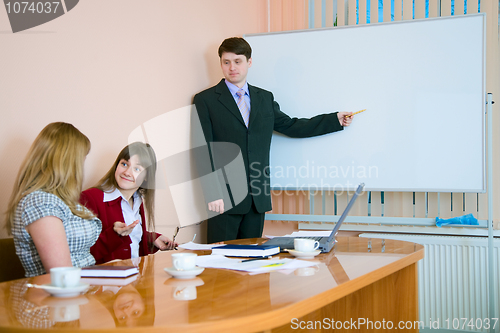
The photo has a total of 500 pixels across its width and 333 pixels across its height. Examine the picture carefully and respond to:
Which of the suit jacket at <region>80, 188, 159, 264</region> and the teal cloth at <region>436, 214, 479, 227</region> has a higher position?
the suit jacket at <region>80, 188, 159, 264</region>

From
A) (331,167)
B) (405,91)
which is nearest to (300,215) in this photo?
(331,167)

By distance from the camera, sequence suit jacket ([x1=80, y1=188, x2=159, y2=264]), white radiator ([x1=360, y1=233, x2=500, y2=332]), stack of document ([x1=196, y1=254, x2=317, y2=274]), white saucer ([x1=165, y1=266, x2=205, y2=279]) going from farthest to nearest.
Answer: white radiator ([x1=360, y1=233, x2=500, y2=332]) < suit jacket ([x1=80, y1=188, x2=159, y2=264]) < stack of document ([x1=196, y1=254, x2=317, y2=274]) < white saucer ([x1=165, y1=266, x2=205, y2=279])

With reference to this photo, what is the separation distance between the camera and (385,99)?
117 inches

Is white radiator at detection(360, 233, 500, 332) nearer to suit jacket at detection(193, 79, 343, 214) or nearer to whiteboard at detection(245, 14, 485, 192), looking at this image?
whiteboard at detection(245, 14, 485, 192)

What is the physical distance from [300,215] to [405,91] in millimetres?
1110

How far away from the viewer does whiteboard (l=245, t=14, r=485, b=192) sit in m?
2.81

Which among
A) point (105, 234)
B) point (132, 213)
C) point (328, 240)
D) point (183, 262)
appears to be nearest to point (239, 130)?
point (132, 213)

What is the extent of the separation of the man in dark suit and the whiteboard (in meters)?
0.22

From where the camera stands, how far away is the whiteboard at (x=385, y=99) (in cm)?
281

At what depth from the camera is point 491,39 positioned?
2.92 meters

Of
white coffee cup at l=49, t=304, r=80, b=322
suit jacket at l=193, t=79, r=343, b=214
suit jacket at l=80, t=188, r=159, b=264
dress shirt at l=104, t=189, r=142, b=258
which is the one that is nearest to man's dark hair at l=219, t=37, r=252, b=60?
suit jacket at l=193, t=79, r=343, b=214

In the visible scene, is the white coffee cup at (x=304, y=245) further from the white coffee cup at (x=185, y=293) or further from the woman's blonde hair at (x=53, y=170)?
the woman's blonde hair at (x=53, y=170)

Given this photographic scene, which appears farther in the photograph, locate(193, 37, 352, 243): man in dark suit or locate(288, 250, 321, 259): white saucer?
locate(193, 37, 352, 243): man in dark suit

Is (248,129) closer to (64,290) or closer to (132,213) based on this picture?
(132,213)
